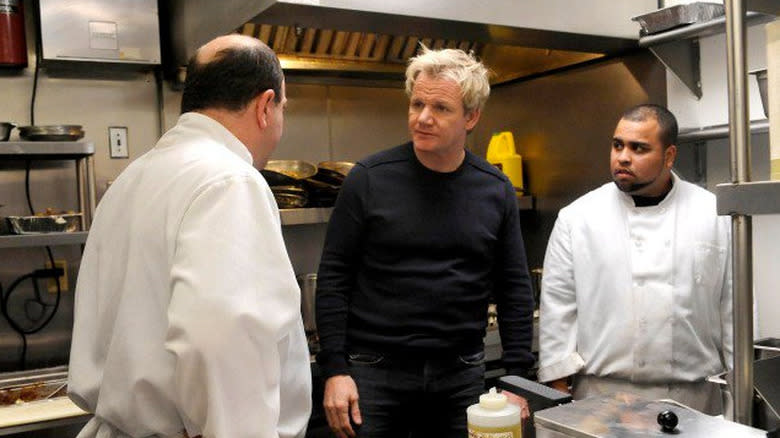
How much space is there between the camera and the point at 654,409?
3.30 feet

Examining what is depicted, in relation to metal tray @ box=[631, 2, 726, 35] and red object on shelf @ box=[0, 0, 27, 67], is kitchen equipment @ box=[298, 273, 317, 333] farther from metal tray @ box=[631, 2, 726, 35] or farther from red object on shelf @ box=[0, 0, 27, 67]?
metal tray @ box=[631, 2, 726, 35]

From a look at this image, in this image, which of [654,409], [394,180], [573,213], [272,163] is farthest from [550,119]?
[654,409]

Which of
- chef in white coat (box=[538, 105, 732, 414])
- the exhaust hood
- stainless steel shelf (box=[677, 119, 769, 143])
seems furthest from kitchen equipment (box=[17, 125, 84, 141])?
stainless steel shelf (box=[677, 119, 769, 143])

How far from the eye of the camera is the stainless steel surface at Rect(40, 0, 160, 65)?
255cm

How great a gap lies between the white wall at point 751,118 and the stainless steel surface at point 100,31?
2.01m

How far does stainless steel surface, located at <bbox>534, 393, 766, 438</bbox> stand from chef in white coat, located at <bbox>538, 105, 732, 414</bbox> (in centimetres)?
107

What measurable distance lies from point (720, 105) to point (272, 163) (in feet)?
5.55

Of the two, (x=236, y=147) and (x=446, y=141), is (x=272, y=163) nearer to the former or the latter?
(x=446, y=141)

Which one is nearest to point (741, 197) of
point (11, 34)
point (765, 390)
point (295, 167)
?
point (765, 390)

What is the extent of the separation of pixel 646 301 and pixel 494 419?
4.07 ft

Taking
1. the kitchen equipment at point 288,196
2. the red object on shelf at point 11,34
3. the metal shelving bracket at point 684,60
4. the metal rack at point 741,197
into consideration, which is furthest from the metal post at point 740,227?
the red object on shelf at point 11,34

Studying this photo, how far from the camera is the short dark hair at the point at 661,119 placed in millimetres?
2176

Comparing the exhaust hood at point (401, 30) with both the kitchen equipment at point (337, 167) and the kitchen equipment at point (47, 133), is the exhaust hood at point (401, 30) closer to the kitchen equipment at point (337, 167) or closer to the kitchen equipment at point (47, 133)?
the kitchen equipment at point (337, 167)

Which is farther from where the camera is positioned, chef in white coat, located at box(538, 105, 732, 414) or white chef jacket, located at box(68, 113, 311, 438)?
chef in white coat, located at box(538, 105, 732, 414)
